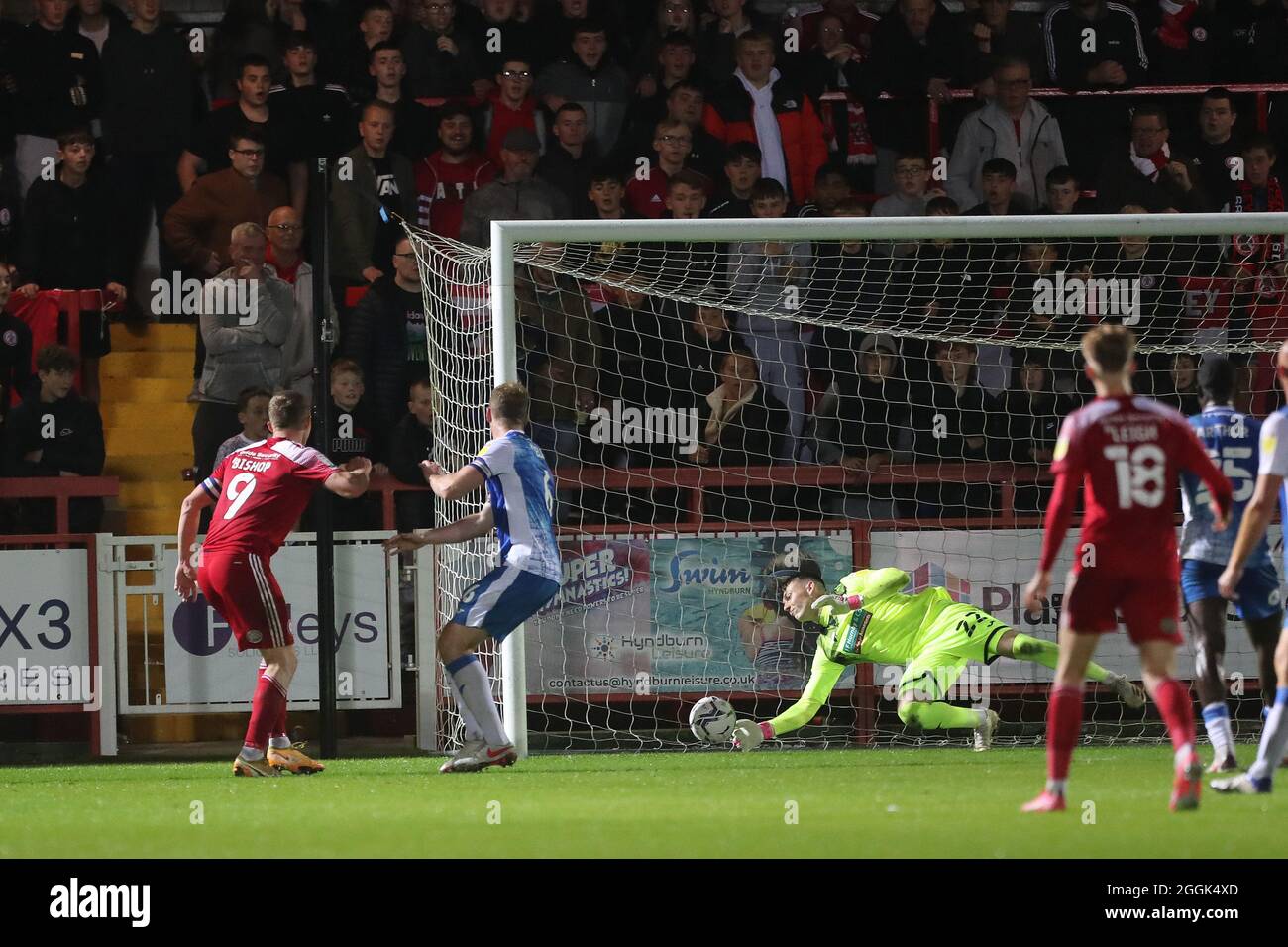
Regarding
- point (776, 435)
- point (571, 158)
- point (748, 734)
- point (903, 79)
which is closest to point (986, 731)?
point (748, 734)

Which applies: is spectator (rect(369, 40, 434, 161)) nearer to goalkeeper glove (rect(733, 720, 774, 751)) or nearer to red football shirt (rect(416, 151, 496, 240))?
red football shirt (rect(416, 151, 496, 240))

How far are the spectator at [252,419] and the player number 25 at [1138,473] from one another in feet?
20.2

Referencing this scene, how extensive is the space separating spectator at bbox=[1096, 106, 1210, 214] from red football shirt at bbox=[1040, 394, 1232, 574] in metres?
6.59

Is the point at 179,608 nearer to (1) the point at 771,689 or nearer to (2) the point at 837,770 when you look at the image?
(1) the point at 771,689

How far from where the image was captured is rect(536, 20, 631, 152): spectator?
42.9 feet

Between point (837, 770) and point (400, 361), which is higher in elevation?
point (400, 361)

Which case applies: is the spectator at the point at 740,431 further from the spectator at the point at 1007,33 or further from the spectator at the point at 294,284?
the spectator at the point at 1007,33

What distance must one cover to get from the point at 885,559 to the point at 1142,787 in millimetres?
3526

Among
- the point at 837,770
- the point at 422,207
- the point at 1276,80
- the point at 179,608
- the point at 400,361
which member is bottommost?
the point at 837,770

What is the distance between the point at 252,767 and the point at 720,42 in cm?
712

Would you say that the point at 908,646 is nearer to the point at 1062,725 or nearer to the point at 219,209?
the point at 1062,725

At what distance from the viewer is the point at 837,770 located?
850 cm

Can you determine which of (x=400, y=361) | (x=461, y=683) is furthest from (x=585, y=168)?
(x=461, y=683)

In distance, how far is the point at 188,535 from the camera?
28.6 feet
